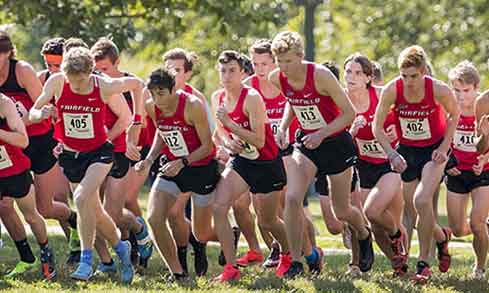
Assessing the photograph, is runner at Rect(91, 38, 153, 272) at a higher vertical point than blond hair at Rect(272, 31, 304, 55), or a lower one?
lower

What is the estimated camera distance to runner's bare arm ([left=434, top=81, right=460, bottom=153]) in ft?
35.0

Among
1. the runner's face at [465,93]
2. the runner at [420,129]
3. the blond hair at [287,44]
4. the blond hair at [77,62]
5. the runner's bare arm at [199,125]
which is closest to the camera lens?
the blond hair at [77,62]

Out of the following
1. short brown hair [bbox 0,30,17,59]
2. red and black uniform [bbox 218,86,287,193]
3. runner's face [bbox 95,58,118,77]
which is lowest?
red and black uniform [bbox 218,86,287,193]

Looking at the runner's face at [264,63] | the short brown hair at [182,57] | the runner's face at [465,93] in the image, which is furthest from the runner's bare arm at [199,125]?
the runner's face at [465,93]

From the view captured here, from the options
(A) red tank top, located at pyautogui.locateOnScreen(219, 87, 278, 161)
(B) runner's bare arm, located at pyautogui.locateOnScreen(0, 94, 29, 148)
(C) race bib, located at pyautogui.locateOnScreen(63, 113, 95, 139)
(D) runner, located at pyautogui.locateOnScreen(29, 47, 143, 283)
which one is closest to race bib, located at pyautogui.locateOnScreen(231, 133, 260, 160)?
(A) red tank top, located at pyautogui.locateOnScreen(219, 87, 278, 161)

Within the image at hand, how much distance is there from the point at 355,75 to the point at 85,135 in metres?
2.77

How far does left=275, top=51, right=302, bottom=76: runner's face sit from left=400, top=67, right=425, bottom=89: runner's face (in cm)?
93

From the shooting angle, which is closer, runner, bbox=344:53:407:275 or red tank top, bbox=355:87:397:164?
runner, bbox=344:53:407:275

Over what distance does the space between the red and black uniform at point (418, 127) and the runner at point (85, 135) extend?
243cm

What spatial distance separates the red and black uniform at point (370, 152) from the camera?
11.8 meters

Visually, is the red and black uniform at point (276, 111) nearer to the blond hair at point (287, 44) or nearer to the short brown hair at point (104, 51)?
the short brown hair at point (104, 51)

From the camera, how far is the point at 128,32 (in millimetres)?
21625

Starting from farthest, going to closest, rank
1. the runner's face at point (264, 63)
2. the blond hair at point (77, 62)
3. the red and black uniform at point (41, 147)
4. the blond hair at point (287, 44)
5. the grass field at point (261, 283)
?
the runner's face at point (264, 63) < the red and black uniform at point (41, 147) < the blond hair at point (287, 44) < the blond hair at point (77, 62) < the grass field at point (261, 283)

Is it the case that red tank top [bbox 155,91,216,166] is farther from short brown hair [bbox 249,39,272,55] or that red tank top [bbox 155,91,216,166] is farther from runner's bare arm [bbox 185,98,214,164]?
short brown hair [bbox 249,39,272,55]
